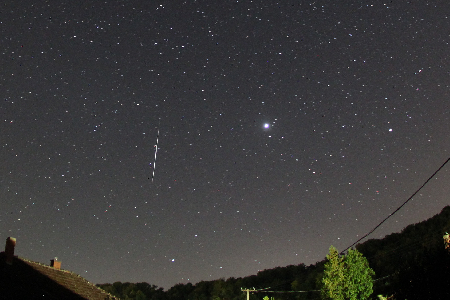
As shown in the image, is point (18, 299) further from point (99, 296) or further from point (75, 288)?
point (99, 296)

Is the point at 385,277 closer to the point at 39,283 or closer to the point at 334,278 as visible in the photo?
the point at 334,278

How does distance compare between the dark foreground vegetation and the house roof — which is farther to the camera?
the house roof

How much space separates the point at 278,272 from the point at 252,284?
6.24m

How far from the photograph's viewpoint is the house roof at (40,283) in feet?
59.3

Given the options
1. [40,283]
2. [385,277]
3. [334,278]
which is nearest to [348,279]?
[334,278]

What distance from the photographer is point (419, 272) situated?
1611 centimetres

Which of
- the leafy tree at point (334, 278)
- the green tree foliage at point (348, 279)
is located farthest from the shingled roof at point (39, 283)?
the green tree foliage at point (348, 279)

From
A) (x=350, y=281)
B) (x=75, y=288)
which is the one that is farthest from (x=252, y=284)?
(x=75, y=288)

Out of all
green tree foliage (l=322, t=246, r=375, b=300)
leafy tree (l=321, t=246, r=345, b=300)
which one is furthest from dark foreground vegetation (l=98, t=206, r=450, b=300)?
leafy tree (l=321, t=246, r=345, b=300)

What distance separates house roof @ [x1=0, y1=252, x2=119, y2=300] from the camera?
59.3ft

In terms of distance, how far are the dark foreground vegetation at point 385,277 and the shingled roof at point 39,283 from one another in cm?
1641

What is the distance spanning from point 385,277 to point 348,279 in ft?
11.6

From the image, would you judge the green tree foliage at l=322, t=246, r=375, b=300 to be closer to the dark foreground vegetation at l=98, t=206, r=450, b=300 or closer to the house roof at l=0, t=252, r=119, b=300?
the dark foreground vegetation at l=98, t=206, r=450, b=300

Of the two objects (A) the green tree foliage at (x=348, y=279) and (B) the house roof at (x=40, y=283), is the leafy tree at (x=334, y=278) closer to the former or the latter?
(A) the green tree foliage at (x=348, y=279)
